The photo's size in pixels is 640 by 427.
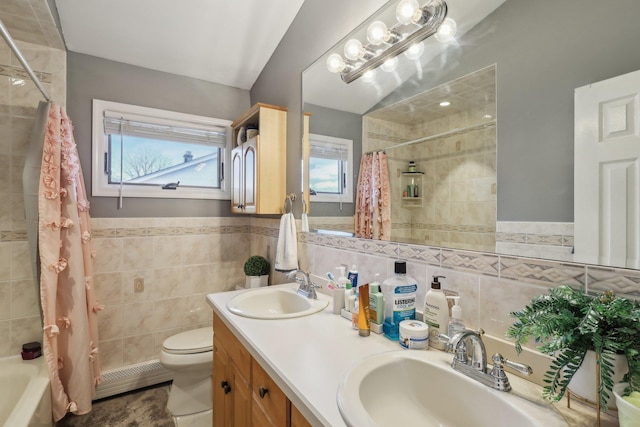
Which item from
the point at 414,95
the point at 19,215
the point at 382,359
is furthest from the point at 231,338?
the point at 19,215

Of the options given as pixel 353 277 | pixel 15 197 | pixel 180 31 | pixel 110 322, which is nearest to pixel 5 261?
pixel 15 197

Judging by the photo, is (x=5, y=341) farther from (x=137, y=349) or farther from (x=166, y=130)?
(x=166, y=130)

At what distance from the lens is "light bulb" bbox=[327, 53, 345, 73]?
1.62 m

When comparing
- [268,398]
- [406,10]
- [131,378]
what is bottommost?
[131,378]

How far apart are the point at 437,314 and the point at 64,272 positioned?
2.01m

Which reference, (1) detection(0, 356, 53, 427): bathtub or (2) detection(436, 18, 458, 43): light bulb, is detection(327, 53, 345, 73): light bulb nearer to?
(2) detection(436, 18, 458, 43): light bulb

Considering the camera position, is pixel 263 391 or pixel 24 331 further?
pixel 24 331

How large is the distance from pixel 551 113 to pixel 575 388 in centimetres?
64

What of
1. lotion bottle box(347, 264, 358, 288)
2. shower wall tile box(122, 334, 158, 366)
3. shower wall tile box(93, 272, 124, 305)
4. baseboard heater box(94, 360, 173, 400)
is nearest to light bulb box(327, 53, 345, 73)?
lotion bottle box(347, 264, 358, 288)

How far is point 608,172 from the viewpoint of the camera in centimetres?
70

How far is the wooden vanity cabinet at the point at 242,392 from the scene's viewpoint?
873 millimetres

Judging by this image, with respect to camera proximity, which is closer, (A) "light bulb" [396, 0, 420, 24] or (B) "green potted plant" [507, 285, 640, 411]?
(B) "green potted plant" [507, 285, 640, 411]

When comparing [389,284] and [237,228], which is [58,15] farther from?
[389,284]

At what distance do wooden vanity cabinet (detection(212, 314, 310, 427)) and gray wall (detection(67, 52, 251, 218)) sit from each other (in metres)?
1.24
